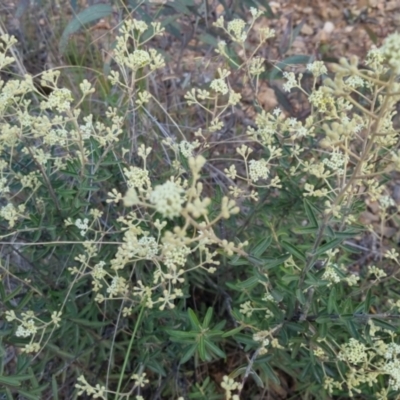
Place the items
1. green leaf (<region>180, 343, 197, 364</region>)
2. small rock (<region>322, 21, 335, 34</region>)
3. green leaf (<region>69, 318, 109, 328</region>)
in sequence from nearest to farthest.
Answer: green leaf (<region>180, 343, 197, 364</region>), green leaf (<region>69, 318, 109, 328</region>), small rock (<region>322, 21, 335, 34</region>)

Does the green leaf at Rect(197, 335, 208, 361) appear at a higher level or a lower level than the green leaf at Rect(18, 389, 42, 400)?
lower

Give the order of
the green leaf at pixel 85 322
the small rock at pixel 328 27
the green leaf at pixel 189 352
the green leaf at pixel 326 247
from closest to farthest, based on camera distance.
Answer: the green leaf at pixel 326 247
the green leaf at pixel 189 352
the green leaf at pixel 85 322
the small rock at pixel 328 27

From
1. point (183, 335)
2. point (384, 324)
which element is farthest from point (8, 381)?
point (384, 324)

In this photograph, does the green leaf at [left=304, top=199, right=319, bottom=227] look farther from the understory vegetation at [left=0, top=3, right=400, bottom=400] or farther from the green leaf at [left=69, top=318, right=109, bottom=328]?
the green leaf at [left=69, top=318, right=109, bottom=328]

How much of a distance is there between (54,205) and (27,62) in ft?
6.11

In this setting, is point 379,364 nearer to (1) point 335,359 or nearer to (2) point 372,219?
(1) point 335,359

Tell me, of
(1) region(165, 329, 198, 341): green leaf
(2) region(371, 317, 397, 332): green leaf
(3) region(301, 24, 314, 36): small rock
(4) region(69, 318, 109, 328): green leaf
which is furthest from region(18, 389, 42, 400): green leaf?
(3) region(301, 24, 314, 36): small rock

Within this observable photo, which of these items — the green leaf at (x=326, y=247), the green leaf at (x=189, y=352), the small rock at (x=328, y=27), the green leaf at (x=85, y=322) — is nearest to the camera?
the green leaf at (x=326, y=247)

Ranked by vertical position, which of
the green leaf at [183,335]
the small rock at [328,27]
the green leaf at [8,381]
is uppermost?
the green leaf at [8,381]

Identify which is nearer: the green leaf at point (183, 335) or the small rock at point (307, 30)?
the green leaf at point (183, 335)

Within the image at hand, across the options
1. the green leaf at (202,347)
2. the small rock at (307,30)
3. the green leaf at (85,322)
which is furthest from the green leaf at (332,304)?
the small rock at (307,30)

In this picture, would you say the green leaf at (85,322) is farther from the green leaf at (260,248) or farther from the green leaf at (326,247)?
the green leaf at (326,247)

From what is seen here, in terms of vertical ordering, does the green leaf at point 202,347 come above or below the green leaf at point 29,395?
below

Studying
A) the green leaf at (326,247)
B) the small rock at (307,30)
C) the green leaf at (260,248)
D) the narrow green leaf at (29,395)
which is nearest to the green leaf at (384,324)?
the green leaf at (326,247)
